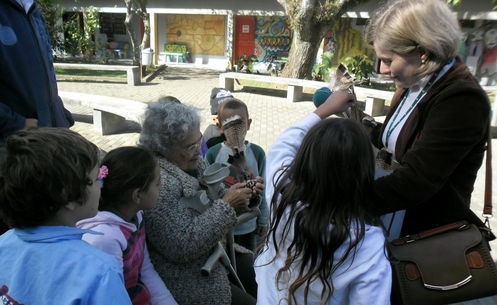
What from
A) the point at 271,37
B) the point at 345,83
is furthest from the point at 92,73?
the point at 345,83

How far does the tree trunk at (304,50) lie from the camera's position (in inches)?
465

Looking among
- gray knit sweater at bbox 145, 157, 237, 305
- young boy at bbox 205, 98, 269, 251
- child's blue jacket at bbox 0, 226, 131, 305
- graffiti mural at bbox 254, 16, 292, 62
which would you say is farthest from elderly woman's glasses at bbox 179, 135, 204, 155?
graffiti mural at bbox 254, 16, 292, 62

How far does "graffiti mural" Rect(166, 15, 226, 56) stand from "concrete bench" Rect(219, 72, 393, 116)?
31.3ft

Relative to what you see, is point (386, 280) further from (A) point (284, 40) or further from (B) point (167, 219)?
(A) point (284, 40)

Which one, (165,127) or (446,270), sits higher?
(165,127)

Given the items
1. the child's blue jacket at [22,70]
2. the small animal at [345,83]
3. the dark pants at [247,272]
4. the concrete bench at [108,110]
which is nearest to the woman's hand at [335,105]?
the small animal at [345,83]

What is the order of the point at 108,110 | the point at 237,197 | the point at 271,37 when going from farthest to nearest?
the point at 271,37 → the point at 108,110 → the point at 237,197

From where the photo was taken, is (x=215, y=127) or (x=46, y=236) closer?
(x=46, y=236)

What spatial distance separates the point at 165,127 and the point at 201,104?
855 centimetres

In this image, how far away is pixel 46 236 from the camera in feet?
3.65

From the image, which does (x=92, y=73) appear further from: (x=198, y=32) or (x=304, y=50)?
(x=304, y=50)

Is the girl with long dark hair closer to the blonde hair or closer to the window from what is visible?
the blonde hair

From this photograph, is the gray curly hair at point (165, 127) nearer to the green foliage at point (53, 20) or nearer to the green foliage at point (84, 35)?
the green foliage at point (53, 20)

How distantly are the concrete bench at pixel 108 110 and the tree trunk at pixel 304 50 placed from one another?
264 inches
